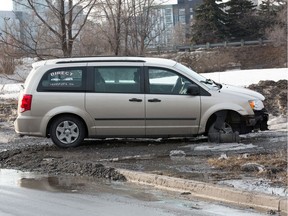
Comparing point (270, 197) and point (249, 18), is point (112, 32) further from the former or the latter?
point (249, 18)

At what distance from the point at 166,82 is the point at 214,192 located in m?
4.28

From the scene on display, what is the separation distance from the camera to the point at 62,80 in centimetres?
1086

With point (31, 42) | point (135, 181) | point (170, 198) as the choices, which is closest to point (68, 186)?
point (135, 181)

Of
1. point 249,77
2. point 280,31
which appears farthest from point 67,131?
point 280,31

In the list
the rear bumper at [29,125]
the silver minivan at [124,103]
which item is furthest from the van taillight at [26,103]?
the rear bumper at [29,125]

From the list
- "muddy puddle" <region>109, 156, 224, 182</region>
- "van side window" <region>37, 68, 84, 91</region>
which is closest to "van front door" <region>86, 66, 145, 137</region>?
"van side window" <region>37, 68, 84, 91</region>

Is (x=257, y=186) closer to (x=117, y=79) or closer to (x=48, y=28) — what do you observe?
(x=117, y=79)

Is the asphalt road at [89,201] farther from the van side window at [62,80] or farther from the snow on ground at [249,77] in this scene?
the snow on ground at [249,77]

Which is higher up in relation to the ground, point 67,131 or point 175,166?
point 67,131

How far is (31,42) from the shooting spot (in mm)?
19125

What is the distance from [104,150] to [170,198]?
12.8ft

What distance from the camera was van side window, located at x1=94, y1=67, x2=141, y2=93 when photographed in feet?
35.2

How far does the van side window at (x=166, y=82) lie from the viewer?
421 inches

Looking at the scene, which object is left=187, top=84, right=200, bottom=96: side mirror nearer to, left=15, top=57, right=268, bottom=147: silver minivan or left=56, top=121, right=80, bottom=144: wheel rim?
left=15, top=57, right=268, bottom=147: silver minivan
